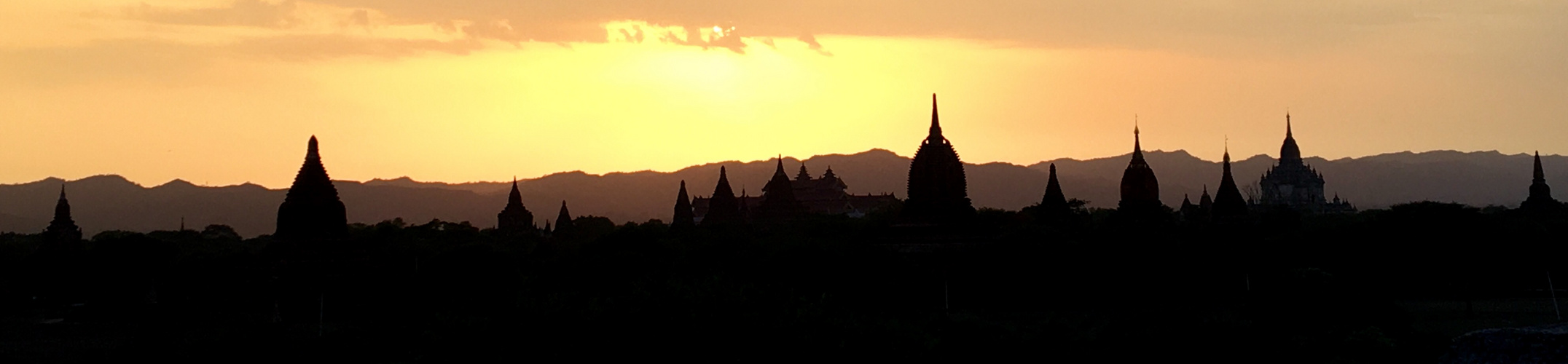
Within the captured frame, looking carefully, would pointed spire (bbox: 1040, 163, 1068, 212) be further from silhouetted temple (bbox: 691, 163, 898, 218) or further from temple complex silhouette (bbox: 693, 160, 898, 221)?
silhouetted temple (bbox: 691, 163, 898, 218)

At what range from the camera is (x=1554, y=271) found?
65125 millimetres

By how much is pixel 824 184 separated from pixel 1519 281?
316ft

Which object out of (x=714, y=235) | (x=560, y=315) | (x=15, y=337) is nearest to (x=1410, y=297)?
(x=714, y=235)

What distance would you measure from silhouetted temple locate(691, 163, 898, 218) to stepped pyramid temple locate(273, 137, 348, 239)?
83737 millimetres

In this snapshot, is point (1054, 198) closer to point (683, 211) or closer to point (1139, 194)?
point (1139, 194)

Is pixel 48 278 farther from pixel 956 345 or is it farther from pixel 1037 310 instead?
pixel 956 345

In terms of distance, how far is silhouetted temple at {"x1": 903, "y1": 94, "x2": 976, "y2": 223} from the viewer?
63062 millimetres

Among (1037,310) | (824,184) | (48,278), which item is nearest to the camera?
(1037,310)

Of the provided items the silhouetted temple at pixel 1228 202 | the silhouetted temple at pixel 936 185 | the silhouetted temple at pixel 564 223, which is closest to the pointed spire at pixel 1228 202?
the silhouetted temple at pixel 1228 202

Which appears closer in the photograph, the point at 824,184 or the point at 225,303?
the point at 225,303

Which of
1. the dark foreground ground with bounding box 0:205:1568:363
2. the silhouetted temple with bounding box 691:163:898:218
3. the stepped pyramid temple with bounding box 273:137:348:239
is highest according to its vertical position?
the silhouetted temple with bounding box 691:163:898:218

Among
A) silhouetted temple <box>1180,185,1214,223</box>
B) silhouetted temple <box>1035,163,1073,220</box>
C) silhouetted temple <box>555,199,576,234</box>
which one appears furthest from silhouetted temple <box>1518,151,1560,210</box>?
silhouetted temple <box>555,199,576,234</box>

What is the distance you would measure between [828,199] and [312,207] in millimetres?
92114

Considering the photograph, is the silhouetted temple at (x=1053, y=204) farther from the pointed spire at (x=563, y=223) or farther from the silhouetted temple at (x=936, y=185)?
the pointed spire at (x=563, y=223)
